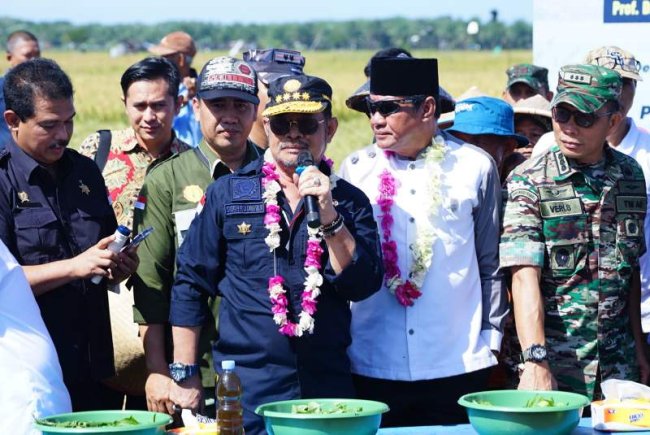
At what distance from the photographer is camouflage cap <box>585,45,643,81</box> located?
6184 millimetres

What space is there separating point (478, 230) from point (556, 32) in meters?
3.30

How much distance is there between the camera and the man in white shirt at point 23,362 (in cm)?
375

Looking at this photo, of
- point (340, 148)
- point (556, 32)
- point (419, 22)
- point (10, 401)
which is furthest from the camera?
point (419, 22)

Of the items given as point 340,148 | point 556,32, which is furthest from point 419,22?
point 556,32

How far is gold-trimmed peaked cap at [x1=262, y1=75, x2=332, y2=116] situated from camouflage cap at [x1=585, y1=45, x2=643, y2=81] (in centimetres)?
221

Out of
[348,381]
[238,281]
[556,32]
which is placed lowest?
[348,381]

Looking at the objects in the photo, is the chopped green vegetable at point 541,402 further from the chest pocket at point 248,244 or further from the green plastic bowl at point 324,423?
the chest pocket at point 248,244

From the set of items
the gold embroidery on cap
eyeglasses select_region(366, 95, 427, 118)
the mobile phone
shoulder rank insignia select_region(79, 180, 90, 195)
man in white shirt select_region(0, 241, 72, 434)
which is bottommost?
man in white shirt select_region(0, 241, 72, 434)

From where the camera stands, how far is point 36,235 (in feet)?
15.0

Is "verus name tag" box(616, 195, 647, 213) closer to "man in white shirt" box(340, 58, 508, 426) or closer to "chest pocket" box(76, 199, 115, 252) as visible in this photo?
"man in white shirt" box(340, 58, 508, 426)

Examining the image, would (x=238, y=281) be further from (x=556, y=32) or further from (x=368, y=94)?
(x=556, y=32)

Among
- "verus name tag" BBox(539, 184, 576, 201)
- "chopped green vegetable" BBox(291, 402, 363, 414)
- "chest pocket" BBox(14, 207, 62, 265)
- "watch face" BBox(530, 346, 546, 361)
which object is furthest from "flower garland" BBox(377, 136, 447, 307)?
"chest pocket" BBox(14, 207, 62, 265)

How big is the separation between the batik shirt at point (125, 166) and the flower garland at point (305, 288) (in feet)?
5.07

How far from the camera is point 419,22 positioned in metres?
152
